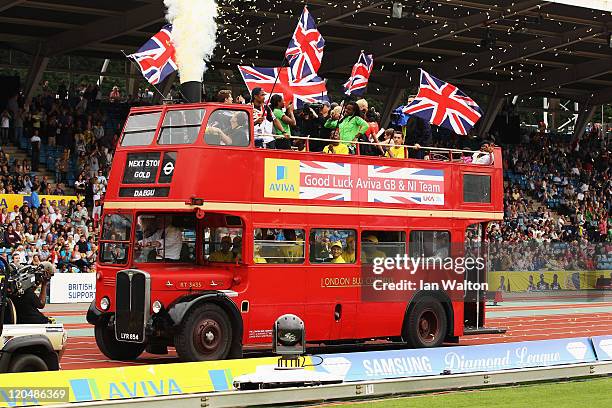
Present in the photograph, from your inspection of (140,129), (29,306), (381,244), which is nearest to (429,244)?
(381,244)

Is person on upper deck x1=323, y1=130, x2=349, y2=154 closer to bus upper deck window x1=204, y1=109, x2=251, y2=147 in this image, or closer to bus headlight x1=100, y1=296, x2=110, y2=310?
bus upper deck window x1=204, y1=109, x2=251, y2=147

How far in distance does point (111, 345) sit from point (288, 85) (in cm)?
786

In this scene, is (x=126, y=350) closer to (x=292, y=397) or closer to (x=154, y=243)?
(x=154, y=243)

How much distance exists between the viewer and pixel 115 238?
61.0ft

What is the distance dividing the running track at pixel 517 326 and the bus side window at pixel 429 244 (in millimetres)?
2051

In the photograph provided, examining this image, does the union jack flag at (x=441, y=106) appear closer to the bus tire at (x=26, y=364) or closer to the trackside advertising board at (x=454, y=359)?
the trackside advertising board at (x=454, y=359)

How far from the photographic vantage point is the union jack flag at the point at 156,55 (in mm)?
28219

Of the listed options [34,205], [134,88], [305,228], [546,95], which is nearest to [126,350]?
[305,228]

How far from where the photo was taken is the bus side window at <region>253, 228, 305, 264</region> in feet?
61.3

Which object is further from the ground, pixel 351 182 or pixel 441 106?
pixel 441 106

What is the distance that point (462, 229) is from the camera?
2181 cm

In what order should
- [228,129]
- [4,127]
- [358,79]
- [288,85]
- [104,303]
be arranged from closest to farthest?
[228,129]
[104,303]
[288,85]
[358,79]
[4,127]

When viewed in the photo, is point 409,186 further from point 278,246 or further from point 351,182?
point 278,246

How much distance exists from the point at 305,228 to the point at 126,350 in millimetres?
3463
